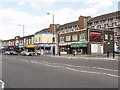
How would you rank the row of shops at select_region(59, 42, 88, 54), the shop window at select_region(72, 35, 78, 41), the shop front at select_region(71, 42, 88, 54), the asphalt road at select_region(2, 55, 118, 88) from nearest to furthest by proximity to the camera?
the asphalt road at select_region(2, 55, 118, 88), the shop front at select_region(71, 42, 88, 54), the row of shops at select_region(59, 42, 88, 54), the shop window at select_region(72, 35, 78, 41)

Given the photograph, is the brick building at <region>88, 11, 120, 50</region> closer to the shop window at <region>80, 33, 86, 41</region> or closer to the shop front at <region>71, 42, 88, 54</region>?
the shop window at <region>80, 33, 86, 41</region>

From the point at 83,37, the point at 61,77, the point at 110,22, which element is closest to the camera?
the point at 61,77

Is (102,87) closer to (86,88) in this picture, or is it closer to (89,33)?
(86,88)

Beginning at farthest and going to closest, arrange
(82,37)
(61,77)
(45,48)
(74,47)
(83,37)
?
(45,48) → (74,47) → (82,37) → (83,37) → (61,77)

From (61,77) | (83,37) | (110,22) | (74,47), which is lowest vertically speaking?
(61,77)

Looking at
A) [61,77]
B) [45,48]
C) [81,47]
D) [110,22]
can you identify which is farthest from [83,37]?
[61,77]

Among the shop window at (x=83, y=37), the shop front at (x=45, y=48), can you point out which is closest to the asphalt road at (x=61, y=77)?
the shop window at (x=83, y=37)

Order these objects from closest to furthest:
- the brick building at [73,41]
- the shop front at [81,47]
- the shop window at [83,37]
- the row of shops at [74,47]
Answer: the shop front at [81,47], the row of shops at [74,47], the brick building at [73,41], the shop window at [83,37]

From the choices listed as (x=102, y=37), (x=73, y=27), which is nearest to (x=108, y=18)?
(x=73, y=27)

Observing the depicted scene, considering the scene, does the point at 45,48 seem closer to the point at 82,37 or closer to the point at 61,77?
the point at 82,37

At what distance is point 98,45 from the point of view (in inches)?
1807

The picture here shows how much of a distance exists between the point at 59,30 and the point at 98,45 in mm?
48202

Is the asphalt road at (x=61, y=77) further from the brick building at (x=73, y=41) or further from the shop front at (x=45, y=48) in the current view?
the shop front at (x=45, y=48)

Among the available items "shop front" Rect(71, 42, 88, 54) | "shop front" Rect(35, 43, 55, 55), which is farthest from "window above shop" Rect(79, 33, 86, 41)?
"shop front" Rect(35, 43, 55, 55)
